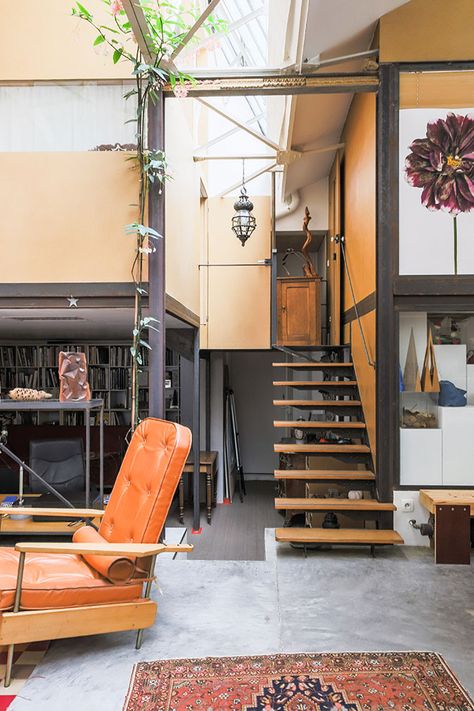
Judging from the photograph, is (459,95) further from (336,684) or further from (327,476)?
(336,684)

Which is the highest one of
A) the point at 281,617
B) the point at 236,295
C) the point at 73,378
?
the point at 236,295

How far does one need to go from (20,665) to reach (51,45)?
4014mm

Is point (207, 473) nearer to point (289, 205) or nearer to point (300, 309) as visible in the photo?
point (300, 309)

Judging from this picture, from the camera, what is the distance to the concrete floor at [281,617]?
7.70 feet

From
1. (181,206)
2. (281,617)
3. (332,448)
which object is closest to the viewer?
(281,617)

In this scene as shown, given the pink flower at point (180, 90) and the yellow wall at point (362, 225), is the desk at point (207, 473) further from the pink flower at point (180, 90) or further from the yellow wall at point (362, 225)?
the pink flower at point (180, 90)

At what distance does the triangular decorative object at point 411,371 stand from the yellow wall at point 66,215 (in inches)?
90.7

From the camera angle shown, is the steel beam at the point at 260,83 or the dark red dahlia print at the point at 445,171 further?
the dark red dahlia print at the point at 445,171

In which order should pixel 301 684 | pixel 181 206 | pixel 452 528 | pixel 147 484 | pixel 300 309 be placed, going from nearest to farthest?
pixel 301 684, pixel 147 484, pixel 452 528, pixel 181 206, pixel 300 309

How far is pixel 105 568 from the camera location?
249cm

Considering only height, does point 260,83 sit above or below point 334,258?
above

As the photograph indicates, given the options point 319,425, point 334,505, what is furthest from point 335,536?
point 319,425

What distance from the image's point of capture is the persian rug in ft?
7.27

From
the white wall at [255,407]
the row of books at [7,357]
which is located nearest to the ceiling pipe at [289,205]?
the white wall at [255,407]
